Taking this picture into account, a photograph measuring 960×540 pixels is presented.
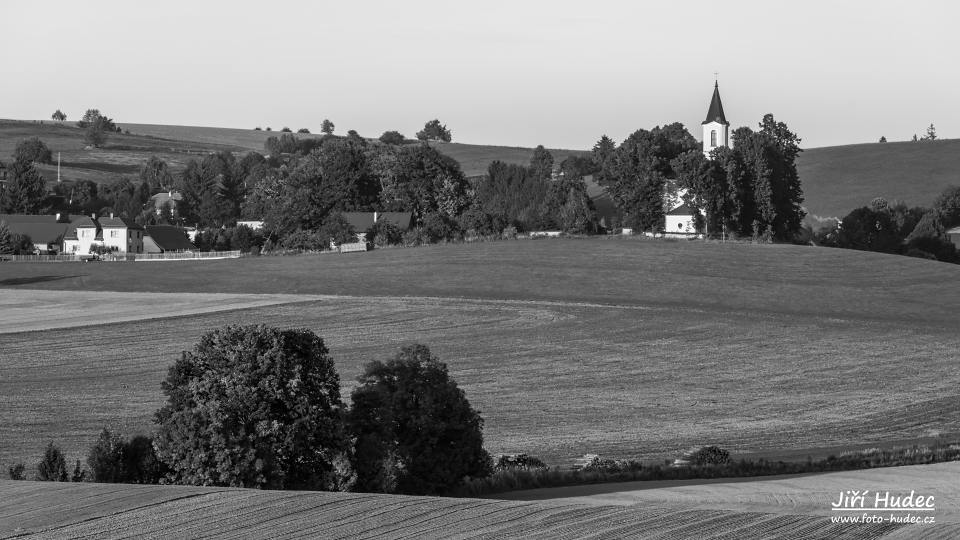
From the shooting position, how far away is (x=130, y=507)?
22.9 meters

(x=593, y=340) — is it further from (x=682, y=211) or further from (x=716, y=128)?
(x=716, y=128)

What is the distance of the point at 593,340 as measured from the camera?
63.3 m

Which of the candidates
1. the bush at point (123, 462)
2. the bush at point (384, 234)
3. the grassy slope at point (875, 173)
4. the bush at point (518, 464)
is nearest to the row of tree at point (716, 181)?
the bush at point (384, 234)

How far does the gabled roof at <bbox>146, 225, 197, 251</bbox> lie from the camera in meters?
139

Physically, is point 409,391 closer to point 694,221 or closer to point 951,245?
point 694,221

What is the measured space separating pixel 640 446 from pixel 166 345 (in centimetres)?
2966

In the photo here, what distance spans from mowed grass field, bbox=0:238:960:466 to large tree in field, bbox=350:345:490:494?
578 cm

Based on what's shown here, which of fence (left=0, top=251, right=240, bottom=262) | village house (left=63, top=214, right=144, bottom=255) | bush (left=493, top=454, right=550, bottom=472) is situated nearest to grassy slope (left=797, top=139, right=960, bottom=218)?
fence (left=0, top=251, right=240, bottom=262)

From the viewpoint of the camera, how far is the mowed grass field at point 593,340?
4431 centimetres

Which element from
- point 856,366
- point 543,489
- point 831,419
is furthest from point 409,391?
point 856,366

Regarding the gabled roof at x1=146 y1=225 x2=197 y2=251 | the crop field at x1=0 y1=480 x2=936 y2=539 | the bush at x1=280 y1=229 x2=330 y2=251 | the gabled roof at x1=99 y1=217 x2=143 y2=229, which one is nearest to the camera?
the crop field at x1=0 y1=480 x2=936 y2=539

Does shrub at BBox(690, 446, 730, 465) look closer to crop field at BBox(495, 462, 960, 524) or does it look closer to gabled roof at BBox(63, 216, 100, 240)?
crop field at BBox(495, 462, 960, 524)

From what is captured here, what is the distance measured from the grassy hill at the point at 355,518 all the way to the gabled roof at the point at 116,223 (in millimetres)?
119364

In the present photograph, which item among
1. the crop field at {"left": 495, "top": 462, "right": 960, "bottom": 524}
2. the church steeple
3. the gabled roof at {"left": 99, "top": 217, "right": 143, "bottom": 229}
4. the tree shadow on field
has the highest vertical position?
the church steeple
